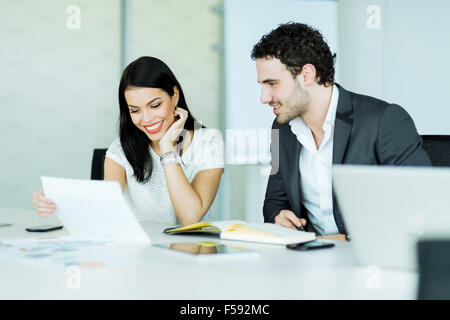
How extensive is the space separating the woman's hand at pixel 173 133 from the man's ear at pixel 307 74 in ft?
1.63

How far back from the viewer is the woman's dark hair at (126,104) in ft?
6.43

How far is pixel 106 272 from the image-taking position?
3.02ft

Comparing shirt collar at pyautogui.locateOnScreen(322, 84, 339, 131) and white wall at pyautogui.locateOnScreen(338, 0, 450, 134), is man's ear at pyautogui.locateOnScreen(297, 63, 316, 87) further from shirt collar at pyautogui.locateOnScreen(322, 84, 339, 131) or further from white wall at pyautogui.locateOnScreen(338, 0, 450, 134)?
white wall at pyautogui.locateOnScreen(338, 0, 450, 134)

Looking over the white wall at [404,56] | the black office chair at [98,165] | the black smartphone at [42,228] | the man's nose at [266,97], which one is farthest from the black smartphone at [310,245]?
the white wall at [404,56]

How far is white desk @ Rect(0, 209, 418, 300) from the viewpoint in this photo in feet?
2.62

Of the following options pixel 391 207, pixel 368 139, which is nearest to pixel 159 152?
pixel 368 139

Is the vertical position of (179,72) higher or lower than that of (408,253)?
higher

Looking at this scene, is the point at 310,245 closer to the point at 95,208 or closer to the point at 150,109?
the point at 95,208

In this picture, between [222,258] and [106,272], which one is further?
[222,258]

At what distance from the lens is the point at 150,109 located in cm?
197

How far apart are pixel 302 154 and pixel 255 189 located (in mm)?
1743
